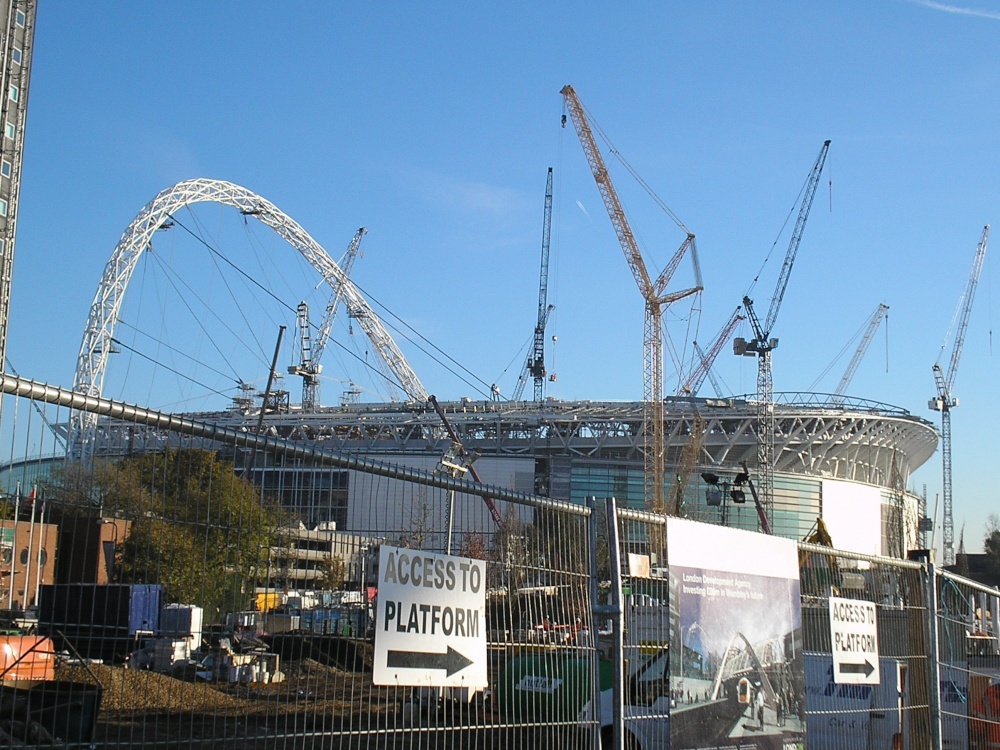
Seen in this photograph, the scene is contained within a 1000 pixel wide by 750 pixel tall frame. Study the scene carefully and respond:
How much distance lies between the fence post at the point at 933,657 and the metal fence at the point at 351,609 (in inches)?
92.8

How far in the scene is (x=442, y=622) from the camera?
6.02 m

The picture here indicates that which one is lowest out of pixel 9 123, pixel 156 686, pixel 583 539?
pixel 156 686

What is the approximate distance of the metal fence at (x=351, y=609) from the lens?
15.6ft

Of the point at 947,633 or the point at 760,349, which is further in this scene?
the point at 760,349

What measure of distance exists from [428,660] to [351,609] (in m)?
0.55

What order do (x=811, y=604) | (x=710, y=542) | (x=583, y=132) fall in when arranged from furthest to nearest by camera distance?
(x=583, y=132) < (x=811, y=604) < (x=710, y=542)

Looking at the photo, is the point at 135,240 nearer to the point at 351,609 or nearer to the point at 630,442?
the point at 630,442

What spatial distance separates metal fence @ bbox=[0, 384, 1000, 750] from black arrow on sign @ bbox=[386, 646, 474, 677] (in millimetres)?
11

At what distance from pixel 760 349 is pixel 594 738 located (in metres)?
98.8

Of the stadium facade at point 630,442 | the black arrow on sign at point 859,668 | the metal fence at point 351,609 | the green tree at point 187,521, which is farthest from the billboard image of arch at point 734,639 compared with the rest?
the stadium facade at point 630,442

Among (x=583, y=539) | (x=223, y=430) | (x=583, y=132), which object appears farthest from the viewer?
(x=583, y=132)

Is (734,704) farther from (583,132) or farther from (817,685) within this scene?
(583,132)

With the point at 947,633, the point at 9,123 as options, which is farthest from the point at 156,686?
the point at 9,123

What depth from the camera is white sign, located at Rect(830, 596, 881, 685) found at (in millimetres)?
9461
